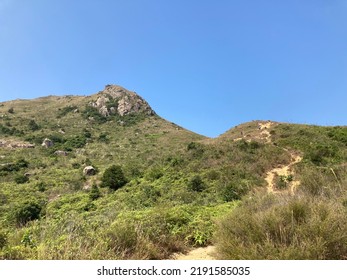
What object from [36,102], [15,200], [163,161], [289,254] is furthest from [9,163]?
[36,102]

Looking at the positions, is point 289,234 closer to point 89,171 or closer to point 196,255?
point 196,255

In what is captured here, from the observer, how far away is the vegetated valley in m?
4.53

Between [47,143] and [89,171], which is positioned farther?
[47,143]

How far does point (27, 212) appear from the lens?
62.2ft

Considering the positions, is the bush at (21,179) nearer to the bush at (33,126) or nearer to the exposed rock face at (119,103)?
the bush at (33,126)

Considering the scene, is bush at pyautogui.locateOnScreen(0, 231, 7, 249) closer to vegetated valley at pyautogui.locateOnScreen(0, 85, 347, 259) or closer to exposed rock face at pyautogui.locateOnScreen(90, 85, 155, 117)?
vegetated valley at pyautogui.locateOnScreen(0, 85, 347, 259)

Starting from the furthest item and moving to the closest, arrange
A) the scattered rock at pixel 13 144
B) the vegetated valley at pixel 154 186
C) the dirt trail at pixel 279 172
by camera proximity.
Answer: the scattered rock at pixel 13 144 → the dirt trail at pixel 279 172 → the vegetated valley at pixel 154 186

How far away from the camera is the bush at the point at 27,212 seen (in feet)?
60.7

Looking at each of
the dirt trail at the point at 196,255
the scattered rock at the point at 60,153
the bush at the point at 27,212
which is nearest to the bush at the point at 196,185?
the bush at the point at 27,212

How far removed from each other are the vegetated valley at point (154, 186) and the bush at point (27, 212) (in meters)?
0.10

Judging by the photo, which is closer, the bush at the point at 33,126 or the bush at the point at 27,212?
the bush at the point at 27,212

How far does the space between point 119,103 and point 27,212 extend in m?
59.6

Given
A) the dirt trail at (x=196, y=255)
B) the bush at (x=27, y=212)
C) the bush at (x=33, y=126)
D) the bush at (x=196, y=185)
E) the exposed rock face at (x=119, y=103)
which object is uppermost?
the exposed rock face at (x=119, y=103)

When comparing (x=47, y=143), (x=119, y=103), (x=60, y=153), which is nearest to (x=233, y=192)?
(x=60, y=153)
